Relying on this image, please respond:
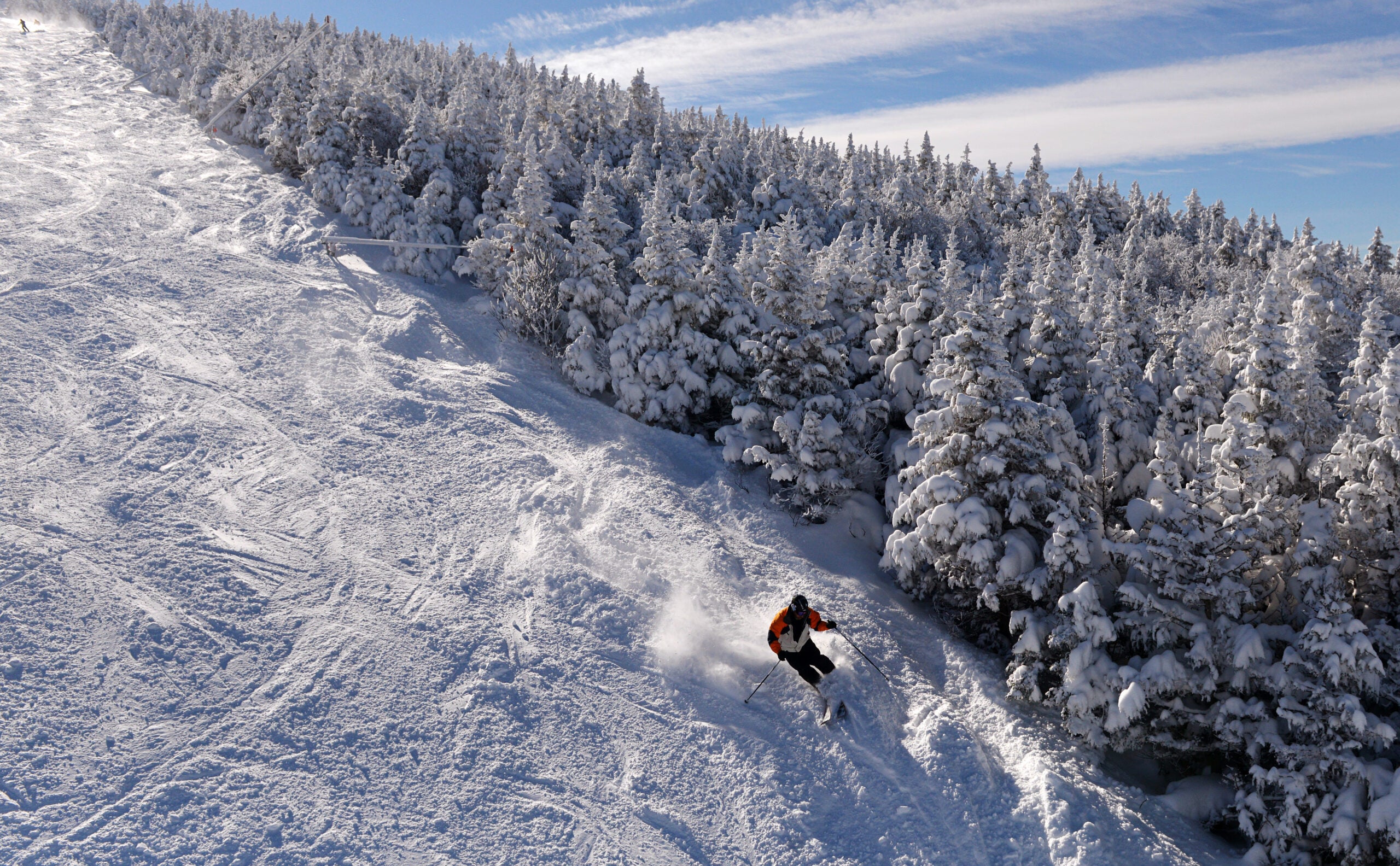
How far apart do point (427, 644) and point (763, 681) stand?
Answer: 5.07 meters

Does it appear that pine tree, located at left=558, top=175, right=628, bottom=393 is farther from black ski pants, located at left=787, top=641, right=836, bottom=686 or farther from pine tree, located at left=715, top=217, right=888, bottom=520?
black ski pants, located at left=787, top=641, right=836, bottom=686

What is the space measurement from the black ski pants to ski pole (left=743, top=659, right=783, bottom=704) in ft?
1.06

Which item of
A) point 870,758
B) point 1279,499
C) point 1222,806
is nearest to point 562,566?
point 870,758

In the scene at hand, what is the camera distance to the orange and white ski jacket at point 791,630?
1087cm

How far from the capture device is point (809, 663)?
11.0 m

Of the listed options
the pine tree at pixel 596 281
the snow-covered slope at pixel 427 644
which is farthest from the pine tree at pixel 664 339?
the pine tree at pixel 596 281

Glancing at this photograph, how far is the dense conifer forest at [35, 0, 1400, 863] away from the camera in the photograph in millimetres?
9594

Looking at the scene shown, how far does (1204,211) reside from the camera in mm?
87750

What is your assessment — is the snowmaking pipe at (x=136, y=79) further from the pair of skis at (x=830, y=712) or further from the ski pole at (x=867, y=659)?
the pair of skis at (x=830, y=712)

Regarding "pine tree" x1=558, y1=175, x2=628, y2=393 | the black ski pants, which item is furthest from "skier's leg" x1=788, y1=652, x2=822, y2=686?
"pine tree" x1=558, y1=175, x2=628, y2=393

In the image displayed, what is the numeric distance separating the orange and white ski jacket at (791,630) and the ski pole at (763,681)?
401mm

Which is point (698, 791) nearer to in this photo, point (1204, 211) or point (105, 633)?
point (105, 633)

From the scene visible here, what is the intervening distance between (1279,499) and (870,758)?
7057 millimetres

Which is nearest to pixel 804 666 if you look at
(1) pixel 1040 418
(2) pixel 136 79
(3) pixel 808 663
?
(3) pixel 808 663
